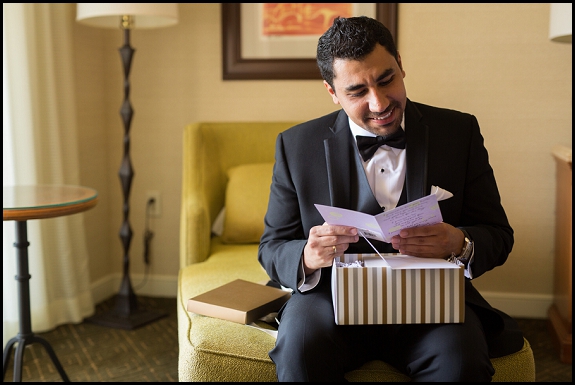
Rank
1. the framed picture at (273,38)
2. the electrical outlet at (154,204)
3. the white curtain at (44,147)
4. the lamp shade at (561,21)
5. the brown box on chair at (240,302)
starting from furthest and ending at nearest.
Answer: the electrical outlet at (154,204) < the framed picture at (273,38) < the white curtain at (44,147) < the lamp shade at (561,21) < the brown box on chair at (240,302)

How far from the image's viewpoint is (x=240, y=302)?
1.88 m

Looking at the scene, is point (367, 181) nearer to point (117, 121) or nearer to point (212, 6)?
point (212, 6)

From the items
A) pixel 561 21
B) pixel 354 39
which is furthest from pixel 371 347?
pixel 561 21

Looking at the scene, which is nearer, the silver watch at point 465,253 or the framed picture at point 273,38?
the silver watch at point 465,253

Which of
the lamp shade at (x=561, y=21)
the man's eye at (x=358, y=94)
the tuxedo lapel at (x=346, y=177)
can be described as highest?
the lamp shade at (x=561, y=21)

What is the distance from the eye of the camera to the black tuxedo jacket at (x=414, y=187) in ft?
5.49

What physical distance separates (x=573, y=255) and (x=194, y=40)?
2113 millimetres

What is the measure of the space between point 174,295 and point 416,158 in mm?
2226

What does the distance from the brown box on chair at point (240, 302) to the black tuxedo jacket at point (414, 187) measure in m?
0.14

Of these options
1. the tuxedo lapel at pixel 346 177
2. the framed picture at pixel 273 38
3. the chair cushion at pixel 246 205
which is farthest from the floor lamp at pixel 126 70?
the tuxedo lapel at pixel 346 177

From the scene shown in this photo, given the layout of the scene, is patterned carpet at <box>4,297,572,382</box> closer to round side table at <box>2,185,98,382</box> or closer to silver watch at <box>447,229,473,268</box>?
round side table at <box>2,185,98,382</box>

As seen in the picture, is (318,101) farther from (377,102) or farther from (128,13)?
(377,102)

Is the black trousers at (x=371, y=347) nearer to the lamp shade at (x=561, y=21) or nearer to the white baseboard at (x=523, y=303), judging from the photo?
the lamp shade at (x=561, y=21)

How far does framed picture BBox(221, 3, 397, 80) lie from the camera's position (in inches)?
124
